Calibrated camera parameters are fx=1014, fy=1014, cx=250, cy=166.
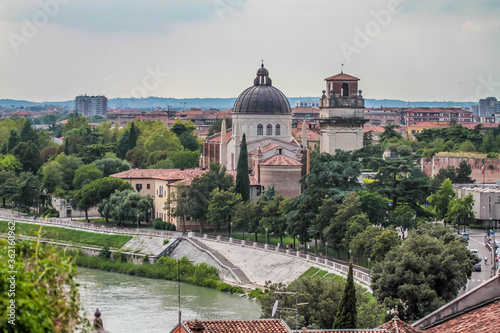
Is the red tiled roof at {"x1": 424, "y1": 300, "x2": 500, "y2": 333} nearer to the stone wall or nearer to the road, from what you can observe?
the road

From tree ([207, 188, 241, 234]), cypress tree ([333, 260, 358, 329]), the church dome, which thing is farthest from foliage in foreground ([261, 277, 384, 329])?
the church dome

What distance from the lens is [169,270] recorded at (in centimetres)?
4800

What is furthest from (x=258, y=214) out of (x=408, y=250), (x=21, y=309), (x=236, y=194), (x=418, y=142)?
(x=418, y=142)

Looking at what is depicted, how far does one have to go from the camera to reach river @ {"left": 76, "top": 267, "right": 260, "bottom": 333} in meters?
34.1

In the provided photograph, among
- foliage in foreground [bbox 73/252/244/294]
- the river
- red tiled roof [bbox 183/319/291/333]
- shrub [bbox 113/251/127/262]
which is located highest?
red tiled roof [bbox 183/319/291/333]

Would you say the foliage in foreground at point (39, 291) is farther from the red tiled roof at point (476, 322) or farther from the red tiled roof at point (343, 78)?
the red tiled roof at point (343, 78)

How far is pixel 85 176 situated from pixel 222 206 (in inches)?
679

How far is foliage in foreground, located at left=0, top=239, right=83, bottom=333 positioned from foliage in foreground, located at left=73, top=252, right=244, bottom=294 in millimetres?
33424

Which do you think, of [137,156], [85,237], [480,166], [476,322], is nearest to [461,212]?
[85,237]

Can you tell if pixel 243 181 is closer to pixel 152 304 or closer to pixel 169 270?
pixel 169 270

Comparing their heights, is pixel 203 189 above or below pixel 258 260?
above

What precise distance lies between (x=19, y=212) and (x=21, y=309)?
58.1m

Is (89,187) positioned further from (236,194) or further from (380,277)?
(380,277)

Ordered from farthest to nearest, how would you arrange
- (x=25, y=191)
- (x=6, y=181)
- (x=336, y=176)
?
(x=6, y=181)
(x=25, y=191)
(x=336, y=176)
